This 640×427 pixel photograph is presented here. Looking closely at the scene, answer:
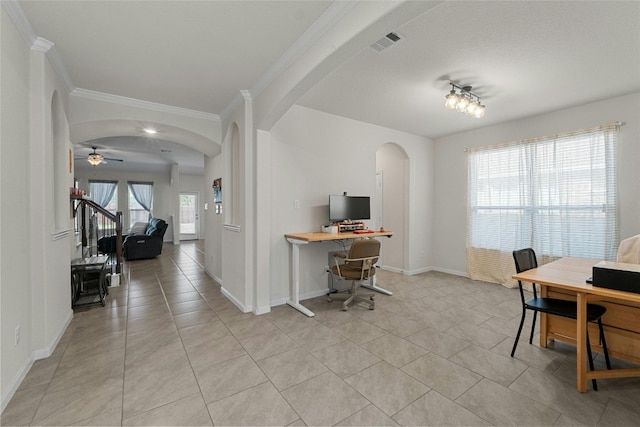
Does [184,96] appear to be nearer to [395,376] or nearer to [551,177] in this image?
[395,376]

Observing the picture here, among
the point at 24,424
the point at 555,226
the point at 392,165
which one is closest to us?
the point at 24,424

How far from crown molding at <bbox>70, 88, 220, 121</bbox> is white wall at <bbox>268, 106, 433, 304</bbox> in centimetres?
119

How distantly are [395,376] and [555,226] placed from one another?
3.57 meters

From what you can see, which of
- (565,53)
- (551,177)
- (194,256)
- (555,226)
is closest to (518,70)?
(565,53)

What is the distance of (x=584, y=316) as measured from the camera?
1890mm

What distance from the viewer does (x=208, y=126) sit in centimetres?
404

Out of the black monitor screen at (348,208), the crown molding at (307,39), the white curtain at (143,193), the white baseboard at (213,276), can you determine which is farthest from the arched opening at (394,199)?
the white curtain at (143,193)

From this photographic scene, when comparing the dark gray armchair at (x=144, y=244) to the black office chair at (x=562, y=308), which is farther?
the dark gray armchair at (x=144, y=244)

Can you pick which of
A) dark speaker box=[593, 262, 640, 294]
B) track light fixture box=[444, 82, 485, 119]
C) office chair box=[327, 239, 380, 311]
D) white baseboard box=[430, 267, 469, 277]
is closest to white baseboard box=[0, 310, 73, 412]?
office chair box=[327, 239, 380, 311]

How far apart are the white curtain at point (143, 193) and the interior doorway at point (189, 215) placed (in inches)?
44.9

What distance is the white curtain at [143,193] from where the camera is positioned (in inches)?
380

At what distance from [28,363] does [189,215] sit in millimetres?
9449

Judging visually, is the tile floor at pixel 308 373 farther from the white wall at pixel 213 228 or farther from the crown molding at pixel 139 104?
the crown molding at pixel 139 104

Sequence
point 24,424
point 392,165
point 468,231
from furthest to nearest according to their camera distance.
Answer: point 392,165 < point 468,231 < point 24,424
